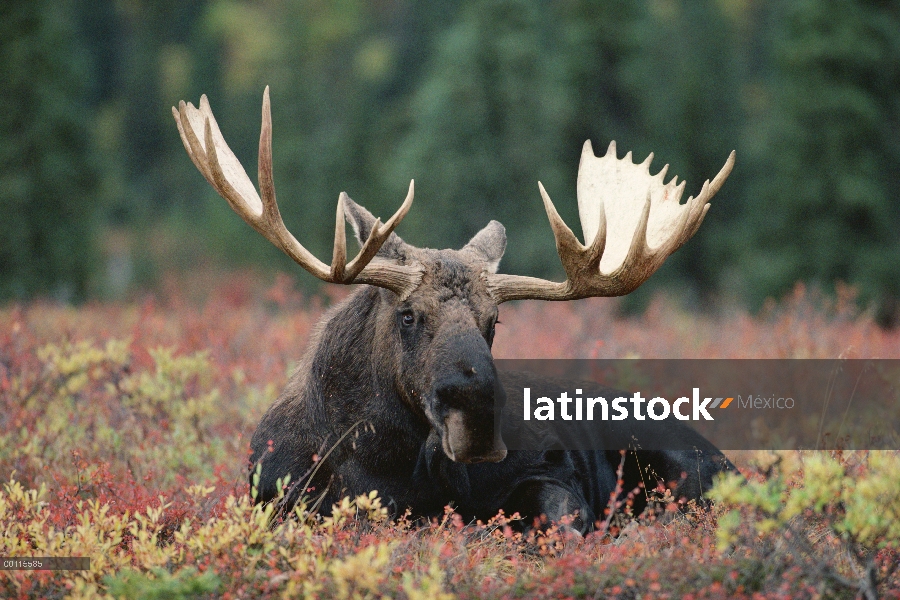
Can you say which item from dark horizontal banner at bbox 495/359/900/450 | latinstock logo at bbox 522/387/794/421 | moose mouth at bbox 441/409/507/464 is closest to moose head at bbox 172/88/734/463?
moose mouth at bbox 441/409/507/464

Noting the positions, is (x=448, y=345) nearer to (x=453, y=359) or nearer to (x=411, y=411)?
(x=453, y=359)

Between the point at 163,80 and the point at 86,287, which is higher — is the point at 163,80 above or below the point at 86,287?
above

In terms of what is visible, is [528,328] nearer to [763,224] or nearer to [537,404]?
[537,404]

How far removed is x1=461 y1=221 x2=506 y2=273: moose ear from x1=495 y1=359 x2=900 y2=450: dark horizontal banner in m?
0.88

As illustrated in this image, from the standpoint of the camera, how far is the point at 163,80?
57.2 meters

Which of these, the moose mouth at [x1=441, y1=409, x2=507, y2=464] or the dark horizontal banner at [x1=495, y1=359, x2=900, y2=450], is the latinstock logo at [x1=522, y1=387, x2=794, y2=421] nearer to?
the dark horizontal banner at [x1=495, y1=359, x2=900, y2=450]

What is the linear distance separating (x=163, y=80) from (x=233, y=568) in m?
56.8

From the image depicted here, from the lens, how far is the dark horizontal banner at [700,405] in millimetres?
6457

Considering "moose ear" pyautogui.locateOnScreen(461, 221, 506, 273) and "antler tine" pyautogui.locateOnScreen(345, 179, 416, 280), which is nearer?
"antler tine" pyautogui.locateOnScreen(345, 179, 416, 280)

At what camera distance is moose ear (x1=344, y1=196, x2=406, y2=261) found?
5453 mm

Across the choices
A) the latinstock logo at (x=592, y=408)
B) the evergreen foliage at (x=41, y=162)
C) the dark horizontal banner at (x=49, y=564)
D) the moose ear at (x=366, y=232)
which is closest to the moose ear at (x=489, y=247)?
the moose ear at (x=366, y=232)

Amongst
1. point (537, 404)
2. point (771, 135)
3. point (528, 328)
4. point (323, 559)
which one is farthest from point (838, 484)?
point (771, 135)

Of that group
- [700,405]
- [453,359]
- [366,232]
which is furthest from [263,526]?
[700,405]

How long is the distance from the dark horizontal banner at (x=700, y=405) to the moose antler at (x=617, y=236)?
A: 77 centimetres
